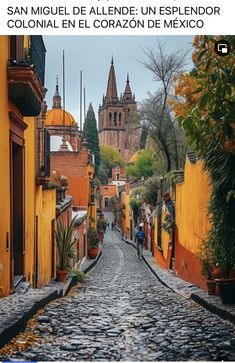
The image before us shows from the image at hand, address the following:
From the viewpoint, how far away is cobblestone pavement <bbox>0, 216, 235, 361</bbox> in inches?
228

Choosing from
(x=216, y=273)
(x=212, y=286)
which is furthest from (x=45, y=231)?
(x=216, y=273)

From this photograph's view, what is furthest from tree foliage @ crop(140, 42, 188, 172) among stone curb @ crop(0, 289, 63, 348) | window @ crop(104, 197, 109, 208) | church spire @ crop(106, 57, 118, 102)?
church spire @ crop(106, 57, 118, 102)

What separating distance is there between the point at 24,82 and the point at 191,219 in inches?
288

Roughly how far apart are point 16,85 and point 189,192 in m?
7.33

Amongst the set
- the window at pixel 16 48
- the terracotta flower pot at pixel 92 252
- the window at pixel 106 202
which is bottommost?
the terracotta flower pot at pixel 92 252

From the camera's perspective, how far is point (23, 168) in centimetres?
1075

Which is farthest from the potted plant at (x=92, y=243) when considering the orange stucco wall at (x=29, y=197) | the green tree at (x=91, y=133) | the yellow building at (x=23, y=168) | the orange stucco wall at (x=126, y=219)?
the green tree at (x=91, y=133)

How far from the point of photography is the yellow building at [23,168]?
888 centimetres

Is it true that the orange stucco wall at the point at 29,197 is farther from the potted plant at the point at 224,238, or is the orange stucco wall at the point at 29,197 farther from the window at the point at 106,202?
the window at the point at 106,202

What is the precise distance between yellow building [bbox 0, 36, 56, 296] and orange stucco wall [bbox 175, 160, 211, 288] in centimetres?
349

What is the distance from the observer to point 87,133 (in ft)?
265

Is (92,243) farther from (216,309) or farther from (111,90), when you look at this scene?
(111,90)

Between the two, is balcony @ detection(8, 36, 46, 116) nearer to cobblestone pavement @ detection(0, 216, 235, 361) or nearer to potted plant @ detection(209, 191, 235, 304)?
cobblestone pavement @ detection(0, 216, 235, 361)

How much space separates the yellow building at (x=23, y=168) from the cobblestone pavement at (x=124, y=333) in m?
1.14
